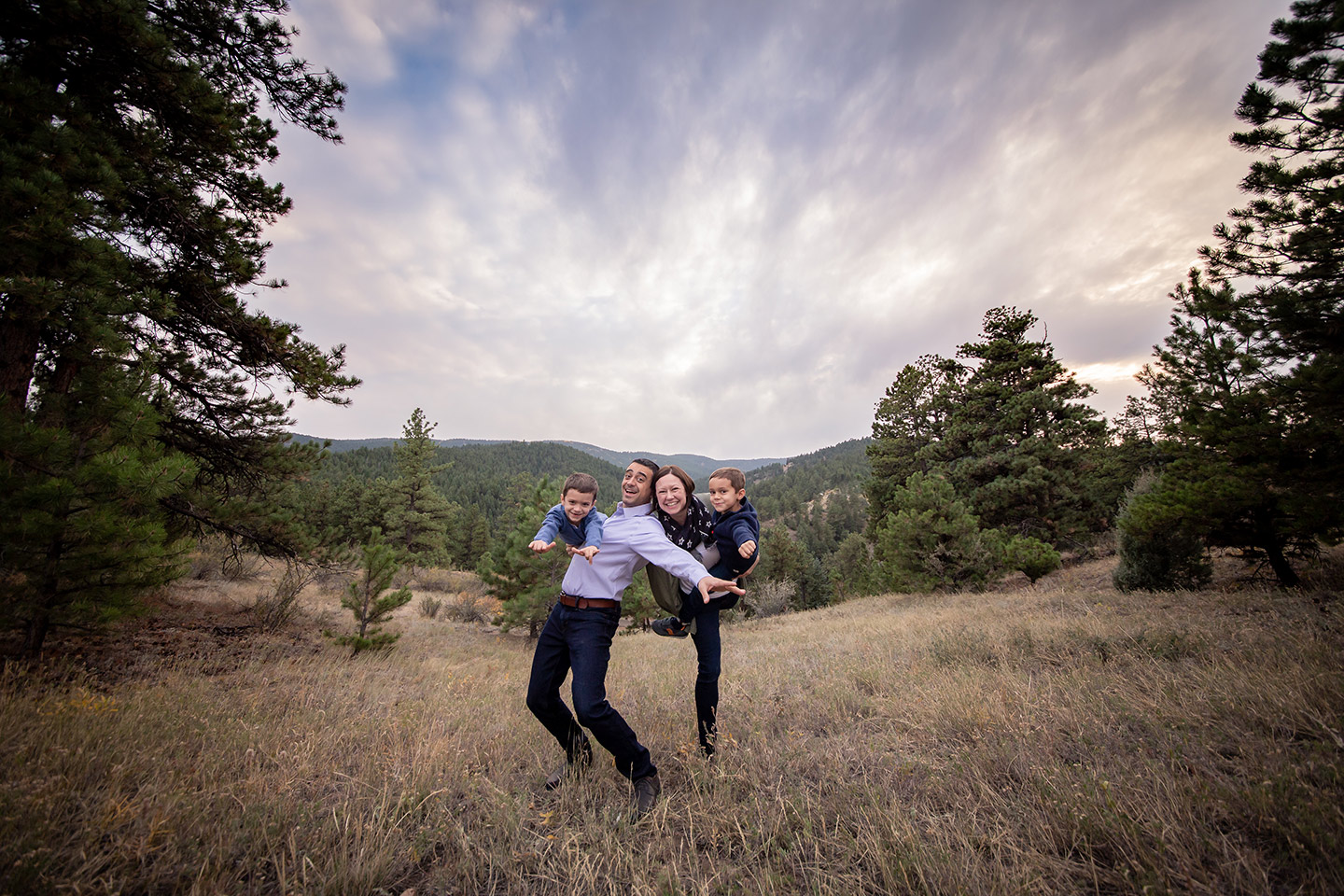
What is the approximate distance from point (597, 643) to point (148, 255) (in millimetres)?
7252

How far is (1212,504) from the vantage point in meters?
7.13

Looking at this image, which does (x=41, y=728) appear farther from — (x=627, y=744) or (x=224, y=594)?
(x=224, y=594)

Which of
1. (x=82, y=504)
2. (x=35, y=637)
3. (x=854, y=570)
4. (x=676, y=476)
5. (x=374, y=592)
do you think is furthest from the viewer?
(x=854, y=570)

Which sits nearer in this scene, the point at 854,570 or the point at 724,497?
the point at 724,497

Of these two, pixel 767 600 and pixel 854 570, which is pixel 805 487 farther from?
pixel 767 600

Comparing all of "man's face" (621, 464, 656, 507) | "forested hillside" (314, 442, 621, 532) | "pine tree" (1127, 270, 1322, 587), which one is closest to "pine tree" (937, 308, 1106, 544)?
"pine tree" (1127, 270, 1322, 587)

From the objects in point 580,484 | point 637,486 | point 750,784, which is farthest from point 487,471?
point 750,784

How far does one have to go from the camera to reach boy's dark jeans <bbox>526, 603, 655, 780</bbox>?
98.7 inches

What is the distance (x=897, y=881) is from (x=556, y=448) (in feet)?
598

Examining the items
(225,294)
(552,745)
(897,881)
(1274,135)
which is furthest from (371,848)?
(1274,135)

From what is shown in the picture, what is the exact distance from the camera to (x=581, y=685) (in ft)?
8.29

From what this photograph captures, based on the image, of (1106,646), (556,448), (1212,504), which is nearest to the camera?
(1106,646)

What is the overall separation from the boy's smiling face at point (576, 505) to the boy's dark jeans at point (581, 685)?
590mm

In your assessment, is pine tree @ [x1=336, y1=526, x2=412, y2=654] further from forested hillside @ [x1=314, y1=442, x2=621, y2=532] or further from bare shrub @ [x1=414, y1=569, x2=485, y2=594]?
bare shrub @ [x1=414, y1=569, x2=485, y2=594]
